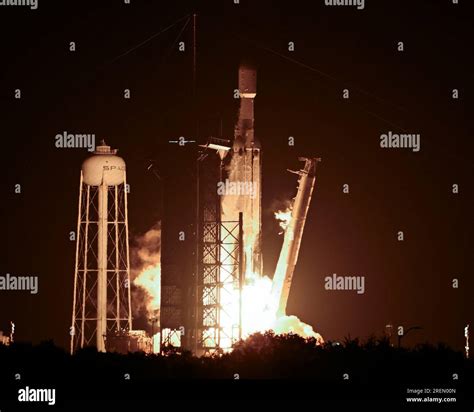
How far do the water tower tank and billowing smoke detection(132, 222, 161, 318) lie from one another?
9.18 m

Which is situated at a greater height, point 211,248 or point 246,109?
point 246,109

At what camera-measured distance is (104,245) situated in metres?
92.3

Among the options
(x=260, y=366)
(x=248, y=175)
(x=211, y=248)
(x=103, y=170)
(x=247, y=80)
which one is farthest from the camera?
(x=103, y=170)

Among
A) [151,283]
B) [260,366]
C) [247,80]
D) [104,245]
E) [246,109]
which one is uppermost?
[247,80]

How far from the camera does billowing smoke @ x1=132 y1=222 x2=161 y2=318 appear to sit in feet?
326

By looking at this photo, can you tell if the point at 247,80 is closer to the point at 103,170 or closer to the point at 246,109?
the point at 246,109

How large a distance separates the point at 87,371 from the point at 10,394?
7.18 meters

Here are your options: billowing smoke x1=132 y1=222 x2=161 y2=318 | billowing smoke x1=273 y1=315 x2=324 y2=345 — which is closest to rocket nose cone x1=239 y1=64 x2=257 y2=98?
billowing smoke x1=273 y1=315 x2=324 y2=345

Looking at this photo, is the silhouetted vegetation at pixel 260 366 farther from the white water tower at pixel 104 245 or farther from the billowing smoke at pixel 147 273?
the billowing smoke at pixel 147 273

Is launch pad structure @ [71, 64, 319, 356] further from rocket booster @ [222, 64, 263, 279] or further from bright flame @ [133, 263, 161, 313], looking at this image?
bright flame @ [133, 263, 161, 313]

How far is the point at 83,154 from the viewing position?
334ft

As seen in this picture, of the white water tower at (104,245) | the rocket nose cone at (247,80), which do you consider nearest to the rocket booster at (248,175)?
the rocket nose cone at (247,80)

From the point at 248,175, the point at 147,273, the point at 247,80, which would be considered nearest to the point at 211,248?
the point at 248,175

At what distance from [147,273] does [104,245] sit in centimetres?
768
